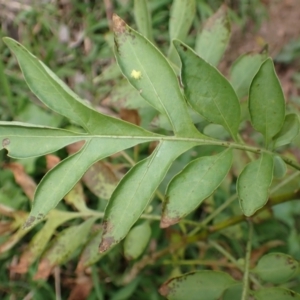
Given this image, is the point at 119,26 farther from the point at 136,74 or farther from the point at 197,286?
the point at 197,286

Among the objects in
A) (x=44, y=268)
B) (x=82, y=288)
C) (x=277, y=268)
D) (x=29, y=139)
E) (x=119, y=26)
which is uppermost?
(x=119, y=26)

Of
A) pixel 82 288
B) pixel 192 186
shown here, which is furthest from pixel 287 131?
pixel 82 288

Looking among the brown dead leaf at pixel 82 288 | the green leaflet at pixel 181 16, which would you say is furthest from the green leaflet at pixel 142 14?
the brown dead leaf at pixel 82 288

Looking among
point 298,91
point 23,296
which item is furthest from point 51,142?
point 298,91

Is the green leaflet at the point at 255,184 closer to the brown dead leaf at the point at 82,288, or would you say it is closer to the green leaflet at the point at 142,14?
the green leaflet at the point at 142,14

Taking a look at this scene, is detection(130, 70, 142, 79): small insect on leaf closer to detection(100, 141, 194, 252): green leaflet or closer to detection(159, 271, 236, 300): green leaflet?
detection(100, 141, 194, 252): green leaflet

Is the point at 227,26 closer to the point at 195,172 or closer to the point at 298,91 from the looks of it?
the point at 195,172

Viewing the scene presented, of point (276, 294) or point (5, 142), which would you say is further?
point (276, 294)
